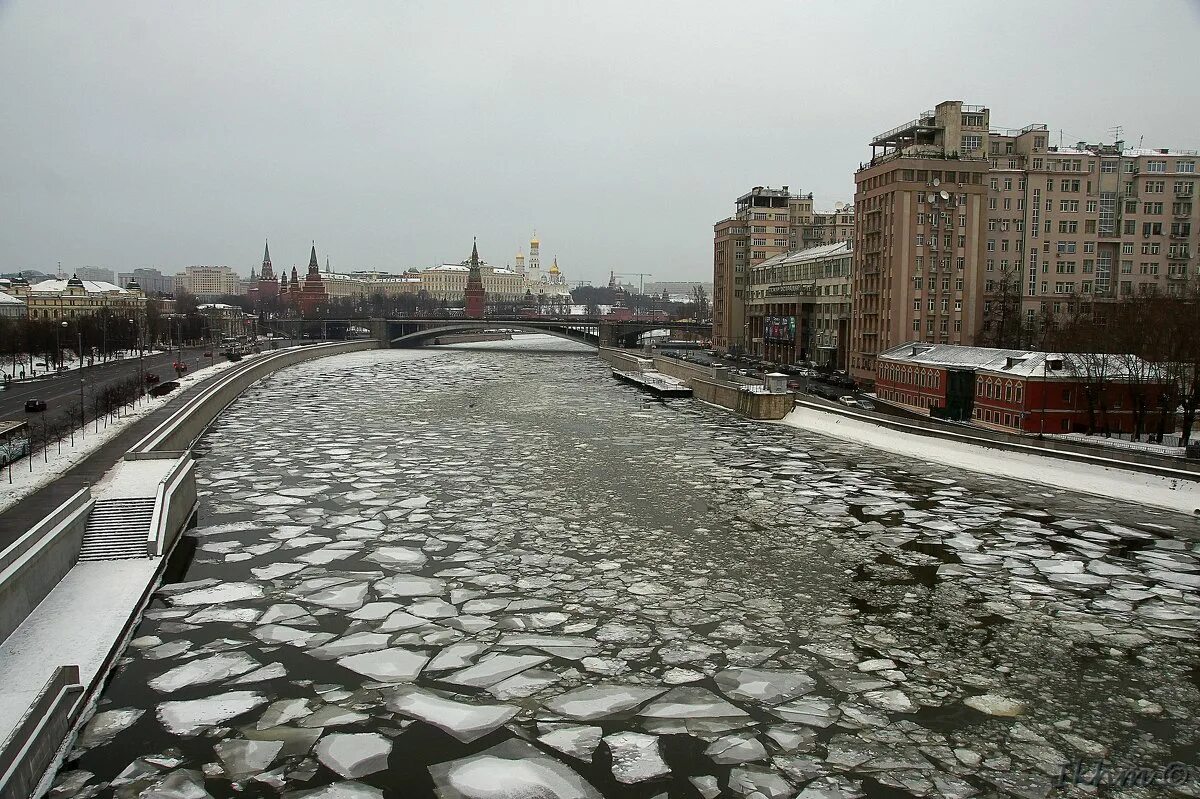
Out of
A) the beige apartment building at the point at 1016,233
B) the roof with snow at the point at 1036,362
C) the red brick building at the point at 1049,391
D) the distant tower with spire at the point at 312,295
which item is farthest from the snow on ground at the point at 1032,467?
the distant tower with spire at the point at 312,295

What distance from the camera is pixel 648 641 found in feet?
34.9

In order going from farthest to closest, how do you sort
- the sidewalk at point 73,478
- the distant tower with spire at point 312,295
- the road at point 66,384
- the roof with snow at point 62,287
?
the distant tower with spire at point 312,295 < the roof with snow at point 62,287 < the road at point 66,384 < the sidewalk at point 73,478

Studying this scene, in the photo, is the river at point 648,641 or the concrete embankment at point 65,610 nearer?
the concrete embankment at point 65,610

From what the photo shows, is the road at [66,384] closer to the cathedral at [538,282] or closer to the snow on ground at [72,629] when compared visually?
the snow on ground at [72,629]

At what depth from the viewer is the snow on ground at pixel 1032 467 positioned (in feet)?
60.7

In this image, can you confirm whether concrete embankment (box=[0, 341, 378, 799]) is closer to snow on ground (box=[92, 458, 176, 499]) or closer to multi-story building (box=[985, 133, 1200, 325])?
snow on ground (box=[92, 458, 176, 499])

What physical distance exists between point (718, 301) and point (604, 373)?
82.8ft

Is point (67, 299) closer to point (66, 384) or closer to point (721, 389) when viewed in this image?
point (66, 384)

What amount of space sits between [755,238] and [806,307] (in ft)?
62.1

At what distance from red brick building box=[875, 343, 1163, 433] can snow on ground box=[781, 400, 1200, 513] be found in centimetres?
686

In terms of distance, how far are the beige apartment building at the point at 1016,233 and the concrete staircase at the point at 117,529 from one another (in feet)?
125

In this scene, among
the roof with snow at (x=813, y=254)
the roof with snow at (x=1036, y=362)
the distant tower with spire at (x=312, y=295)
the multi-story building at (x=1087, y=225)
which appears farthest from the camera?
the distant tower with spire at (x=312, y=295)

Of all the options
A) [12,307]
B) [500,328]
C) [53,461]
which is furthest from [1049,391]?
[12,307]

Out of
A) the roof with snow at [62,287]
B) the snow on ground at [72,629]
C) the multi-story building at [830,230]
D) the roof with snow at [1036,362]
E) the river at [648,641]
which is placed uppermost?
the multi-story building at [830,230]
